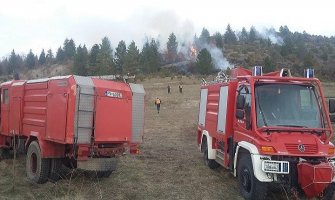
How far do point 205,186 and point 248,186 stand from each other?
5.56 ft

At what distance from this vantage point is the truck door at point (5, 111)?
12.6m

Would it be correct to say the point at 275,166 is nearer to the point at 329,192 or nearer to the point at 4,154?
the point at 329,192

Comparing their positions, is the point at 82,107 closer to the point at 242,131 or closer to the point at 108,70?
the point at 242,131

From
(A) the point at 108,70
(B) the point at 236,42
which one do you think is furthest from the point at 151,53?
(B) the point at 236,42

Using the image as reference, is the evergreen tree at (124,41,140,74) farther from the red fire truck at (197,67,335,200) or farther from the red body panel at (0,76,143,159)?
the red fire truck at (197,67,335,200)

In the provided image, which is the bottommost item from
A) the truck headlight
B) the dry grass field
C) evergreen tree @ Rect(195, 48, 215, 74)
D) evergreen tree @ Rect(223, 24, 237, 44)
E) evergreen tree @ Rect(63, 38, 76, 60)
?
the dry grass field

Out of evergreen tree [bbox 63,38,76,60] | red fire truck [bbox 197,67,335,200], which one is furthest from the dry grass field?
evergreen tree [bbox 63,38,76,60]

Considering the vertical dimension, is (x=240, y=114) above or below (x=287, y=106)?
below

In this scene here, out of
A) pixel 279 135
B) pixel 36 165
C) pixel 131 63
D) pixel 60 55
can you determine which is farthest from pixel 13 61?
pixel 279 135

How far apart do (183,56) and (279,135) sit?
111299 mm

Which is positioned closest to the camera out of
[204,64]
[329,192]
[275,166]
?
[275,166]

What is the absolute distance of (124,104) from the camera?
10.2 meters

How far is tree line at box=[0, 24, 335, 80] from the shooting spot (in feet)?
260

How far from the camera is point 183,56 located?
390 ft
